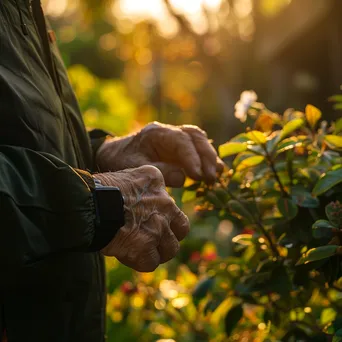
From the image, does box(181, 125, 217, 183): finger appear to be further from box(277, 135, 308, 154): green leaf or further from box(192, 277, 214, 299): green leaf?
box(192, 277, 214, 299): green leaf

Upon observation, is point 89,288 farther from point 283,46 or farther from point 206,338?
point 283,46

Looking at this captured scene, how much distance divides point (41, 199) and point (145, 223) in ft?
0.91

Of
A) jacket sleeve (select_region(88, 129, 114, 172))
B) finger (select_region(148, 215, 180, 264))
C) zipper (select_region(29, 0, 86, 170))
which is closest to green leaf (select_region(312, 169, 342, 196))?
finger (select_region(148, 215, 180, 264))

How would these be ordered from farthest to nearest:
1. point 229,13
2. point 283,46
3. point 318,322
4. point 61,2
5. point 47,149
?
point 61,2 → point 229,13 → point 283,46 → point 318,322 → point 47,149

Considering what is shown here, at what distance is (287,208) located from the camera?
199 cm

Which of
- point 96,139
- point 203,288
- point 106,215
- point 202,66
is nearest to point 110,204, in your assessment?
point 106,215

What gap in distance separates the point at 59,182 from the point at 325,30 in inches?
366

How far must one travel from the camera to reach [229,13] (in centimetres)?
1683

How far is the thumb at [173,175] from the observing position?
2.10 metres

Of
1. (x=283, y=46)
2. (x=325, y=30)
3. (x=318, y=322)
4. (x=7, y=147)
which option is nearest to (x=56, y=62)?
(x=7, y=147)

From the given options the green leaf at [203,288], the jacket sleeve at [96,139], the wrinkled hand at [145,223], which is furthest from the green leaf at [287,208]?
the green leaf at [203,288]

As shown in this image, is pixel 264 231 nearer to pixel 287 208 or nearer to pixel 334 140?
pixel 287 208

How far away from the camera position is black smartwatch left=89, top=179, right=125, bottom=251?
160 centimetres

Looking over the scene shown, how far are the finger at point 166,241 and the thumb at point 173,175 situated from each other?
1.27ft
